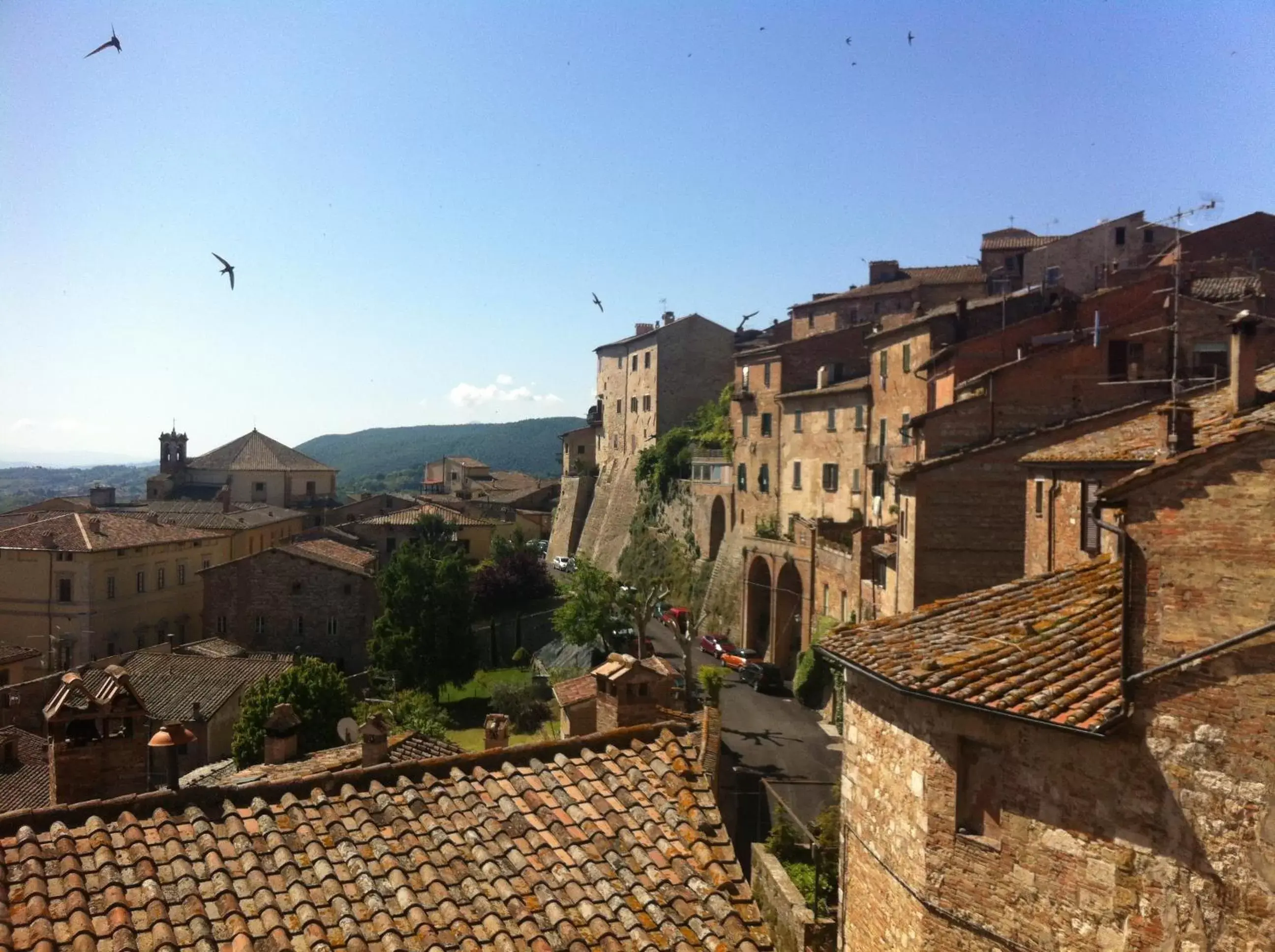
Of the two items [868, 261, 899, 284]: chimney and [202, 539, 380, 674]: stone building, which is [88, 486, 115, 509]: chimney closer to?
[202, 539, 380, 674]: stone building

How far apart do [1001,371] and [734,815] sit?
1228 centimetres

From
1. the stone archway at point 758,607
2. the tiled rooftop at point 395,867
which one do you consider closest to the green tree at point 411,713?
the stone archway at point 758,607

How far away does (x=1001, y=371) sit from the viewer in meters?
22.9

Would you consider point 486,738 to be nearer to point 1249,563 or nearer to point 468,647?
point 1249,563

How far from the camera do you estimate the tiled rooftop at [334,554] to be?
46.8 metres

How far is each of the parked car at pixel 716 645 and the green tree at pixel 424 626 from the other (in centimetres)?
1026

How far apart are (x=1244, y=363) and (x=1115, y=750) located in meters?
4.39

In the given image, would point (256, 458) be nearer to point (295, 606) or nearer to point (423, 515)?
point (423, 515)

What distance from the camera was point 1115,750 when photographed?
741cm

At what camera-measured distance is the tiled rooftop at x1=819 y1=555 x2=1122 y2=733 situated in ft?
25.6

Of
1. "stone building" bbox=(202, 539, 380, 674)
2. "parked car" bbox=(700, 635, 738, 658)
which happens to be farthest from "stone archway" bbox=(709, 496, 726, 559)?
"stone building" bbox=(202, 539, 380, 674)

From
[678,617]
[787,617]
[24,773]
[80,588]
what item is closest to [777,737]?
[678,617]

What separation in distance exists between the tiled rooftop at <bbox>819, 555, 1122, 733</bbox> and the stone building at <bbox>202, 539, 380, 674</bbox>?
39.7m

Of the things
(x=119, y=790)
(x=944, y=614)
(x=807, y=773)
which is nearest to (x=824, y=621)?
(x=807, y=773)
